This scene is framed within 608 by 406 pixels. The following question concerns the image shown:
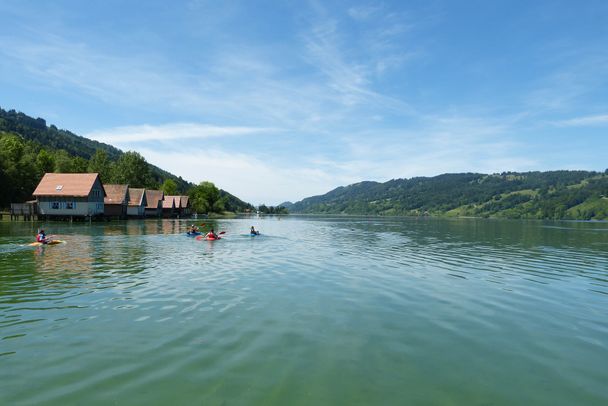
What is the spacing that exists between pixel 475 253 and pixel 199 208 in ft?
477

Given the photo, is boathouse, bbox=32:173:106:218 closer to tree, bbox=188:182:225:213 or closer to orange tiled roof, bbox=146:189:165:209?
orange tiled roof, bbox=146:189:165:209

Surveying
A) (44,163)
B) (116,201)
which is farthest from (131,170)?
(116,201)

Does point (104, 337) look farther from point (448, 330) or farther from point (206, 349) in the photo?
point (448, 330)

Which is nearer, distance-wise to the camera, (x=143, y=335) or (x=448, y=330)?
(x=143, y=335)

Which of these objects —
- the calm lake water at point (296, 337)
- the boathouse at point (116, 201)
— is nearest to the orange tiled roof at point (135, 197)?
the boathouse at point (116, 201)

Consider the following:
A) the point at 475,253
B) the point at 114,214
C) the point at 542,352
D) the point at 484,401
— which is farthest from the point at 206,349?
the point at 114,214

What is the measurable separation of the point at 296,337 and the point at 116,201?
98.7m

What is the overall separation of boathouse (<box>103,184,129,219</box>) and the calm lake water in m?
79.3

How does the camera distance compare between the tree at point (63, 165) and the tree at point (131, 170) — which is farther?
the tree at point (131, 170)

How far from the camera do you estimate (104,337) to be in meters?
11.6

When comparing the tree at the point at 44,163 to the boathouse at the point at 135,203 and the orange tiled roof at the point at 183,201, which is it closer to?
the boathouse at the point at 135,203

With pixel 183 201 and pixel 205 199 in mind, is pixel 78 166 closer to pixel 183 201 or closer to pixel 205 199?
pixel 183 201

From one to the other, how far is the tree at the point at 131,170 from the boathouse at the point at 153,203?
22.7m

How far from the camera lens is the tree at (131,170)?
136 meters
